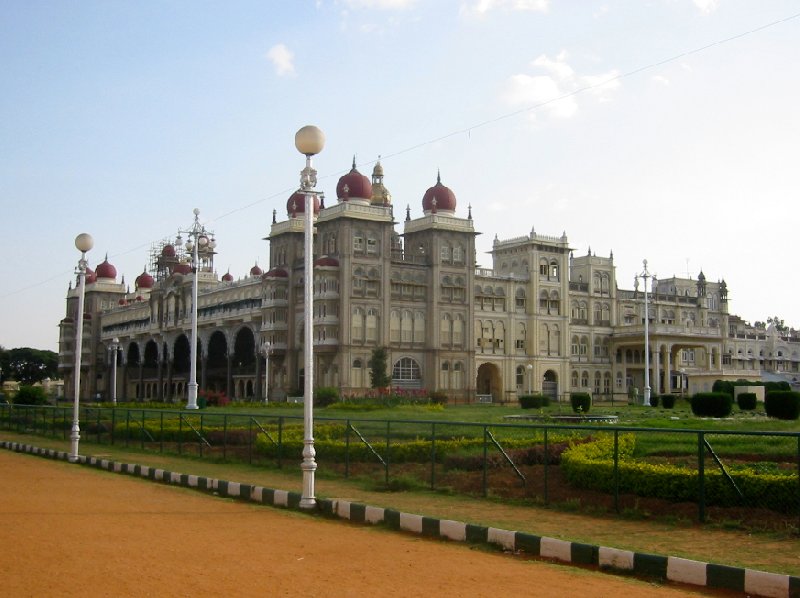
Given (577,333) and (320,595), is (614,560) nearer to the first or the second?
(320,595)

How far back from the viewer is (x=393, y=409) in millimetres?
46906

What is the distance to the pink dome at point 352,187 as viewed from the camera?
66.0 metres

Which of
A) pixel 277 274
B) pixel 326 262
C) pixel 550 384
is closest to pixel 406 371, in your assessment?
pixel 326 262

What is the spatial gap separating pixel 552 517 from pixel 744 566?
409 cm

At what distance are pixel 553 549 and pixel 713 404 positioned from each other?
29292 millimetres

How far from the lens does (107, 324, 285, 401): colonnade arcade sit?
247 feet

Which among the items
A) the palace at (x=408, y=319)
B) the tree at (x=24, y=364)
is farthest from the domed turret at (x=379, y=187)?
the tree at (x=24, y=364)

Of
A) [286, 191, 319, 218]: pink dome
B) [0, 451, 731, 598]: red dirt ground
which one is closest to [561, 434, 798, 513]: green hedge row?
[0, 451, 731, 598]: red dirt ground

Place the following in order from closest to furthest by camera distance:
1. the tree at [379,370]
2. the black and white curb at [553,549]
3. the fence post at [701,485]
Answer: the black and white curb at [553,549], the fence post at [701,485], the tree at [379,370]

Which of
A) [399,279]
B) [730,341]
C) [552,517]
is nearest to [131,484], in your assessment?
[552,517]

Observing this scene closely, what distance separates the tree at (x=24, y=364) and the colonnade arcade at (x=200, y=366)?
3537 cm

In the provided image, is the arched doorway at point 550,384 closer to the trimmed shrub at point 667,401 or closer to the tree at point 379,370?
the tree at point 379,370

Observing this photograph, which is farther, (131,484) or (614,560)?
(131,484)

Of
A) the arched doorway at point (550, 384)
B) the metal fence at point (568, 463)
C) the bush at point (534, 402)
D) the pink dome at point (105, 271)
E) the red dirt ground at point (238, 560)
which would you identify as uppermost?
the pink dome at point (105, 271)
